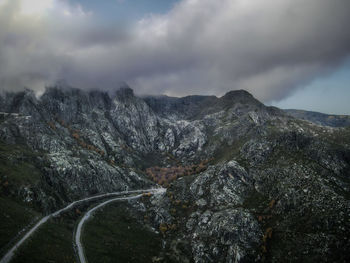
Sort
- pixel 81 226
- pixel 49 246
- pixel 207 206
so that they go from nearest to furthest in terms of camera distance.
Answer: pixel 49 246 < pixel 81 226 < pixel 207 206

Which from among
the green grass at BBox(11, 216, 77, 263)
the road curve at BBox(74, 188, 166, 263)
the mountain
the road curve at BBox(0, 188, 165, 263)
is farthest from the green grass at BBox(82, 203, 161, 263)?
the road curve at BBox(0, 188, 165, 263)

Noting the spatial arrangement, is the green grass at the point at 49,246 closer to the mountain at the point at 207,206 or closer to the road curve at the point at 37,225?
the mountain at the point at 207,206

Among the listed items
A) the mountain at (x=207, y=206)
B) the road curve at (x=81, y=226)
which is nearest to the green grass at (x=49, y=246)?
the mountain at (x=207, y=206)

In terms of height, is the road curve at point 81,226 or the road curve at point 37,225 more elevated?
the road curve at point 37,225

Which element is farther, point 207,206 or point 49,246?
point 207,206

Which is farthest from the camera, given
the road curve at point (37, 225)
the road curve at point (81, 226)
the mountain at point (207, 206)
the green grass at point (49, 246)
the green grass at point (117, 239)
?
the mountain at point (207, 206)

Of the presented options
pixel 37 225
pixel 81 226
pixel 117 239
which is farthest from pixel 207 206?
pixel 37 225

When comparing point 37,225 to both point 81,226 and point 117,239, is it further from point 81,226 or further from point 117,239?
point 117,239

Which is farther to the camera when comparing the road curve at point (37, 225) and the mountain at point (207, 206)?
the mountain at point (207, 206)

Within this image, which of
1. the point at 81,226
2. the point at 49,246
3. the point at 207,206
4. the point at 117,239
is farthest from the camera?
the point at 207,206

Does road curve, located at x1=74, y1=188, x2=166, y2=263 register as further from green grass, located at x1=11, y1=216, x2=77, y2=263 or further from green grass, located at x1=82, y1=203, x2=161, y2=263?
green grass, located at x1=11, y1=216, x2=77, y2=263
